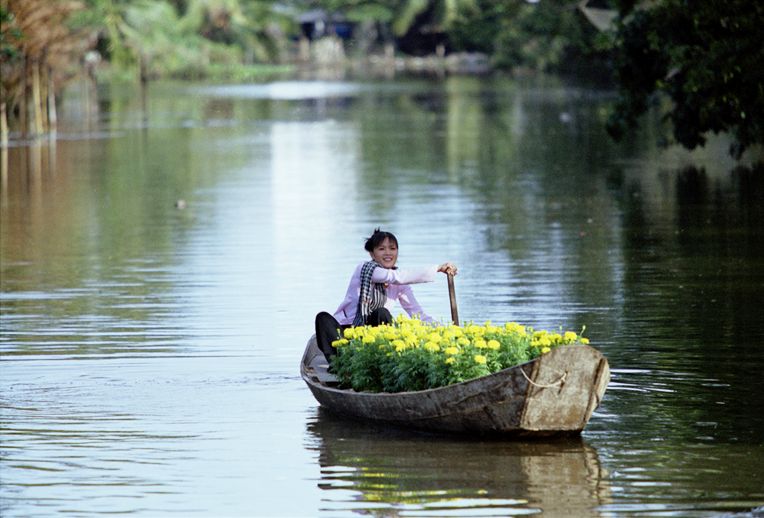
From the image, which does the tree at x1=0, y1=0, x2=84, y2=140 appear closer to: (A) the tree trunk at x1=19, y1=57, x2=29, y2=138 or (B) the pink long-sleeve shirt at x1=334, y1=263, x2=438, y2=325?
(A) the tree trunk at x1=19, y1=57, x2=29, y2=138

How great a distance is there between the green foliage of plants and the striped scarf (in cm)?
70

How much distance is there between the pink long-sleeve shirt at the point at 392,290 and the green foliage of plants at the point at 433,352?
1.40ft

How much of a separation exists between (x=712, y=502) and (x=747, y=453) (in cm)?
126

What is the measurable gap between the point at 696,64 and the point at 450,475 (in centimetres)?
1628

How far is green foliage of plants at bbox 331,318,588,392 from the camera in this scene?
10453mm

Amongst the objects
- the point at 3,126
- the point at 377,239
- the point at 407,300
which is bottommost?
the point at 407,300

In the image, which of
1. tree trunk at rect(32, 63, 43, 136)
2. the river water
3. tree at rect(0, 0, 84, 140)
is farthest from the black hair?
tree trunk at rect(32, 63, 43, 136)

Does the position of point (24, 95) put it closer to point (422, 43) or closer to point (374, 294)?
point (374, 294)

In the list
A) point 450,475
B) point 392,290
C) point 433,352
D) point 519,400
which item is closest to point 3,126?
point 392,290

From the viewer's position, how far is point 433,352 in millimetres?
10539

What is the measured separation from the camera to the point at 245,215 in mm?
26500

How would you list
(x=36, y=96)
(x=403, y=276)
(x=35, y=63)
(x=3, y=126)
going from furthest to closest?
1. (x=36, y=96)
2. (x=35, y=63)
3. (x=3, y=126)
4. (x=403, y=276)

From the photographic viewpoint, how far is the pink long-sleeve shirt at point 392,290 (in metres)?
11.5

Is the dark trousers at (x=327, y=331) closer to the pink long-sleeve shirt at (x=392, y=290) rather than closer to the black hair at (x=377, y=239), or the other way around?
the pink long-sleeve shirt at (x=392, y=290)
